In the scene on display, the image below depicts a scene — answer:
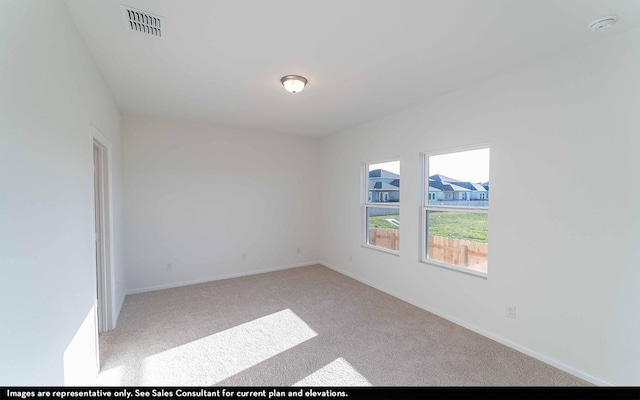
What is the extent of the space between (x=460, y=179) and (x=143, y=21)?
3.31m

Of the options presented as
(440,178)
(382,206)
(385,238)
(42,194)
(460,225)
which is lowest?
(385,238)

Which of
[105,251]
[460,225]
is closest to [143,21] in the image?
[105,251]

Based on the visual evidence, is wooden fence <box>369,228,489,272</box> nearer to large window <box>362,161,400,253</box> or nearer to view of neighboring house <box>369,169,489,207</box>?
view of neighboring house <box>369,169,489,207</box>

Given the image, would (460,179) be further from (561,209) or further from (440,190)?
(561,209)

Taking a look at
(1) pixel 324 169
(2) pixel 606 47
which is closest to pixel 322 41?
(2) pixel 606 47

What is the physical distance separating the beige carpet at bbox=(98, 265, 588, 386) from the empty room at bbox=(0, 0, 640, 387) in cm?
2

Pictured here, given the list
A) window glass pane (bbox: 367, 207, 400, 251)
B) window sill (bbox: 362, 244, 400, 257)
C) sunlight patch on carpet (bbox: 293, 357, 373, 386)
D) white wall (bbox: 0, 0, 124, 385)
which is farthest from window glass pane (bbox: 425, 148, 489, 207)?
white wall (bbox: 0, 0, 124, 385)

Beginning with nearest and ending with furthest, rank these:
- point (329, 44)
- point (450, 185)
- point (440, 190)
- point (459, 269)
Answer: point (329, 44) → point (459, 269) → point (450, 185) → point (440, 190)

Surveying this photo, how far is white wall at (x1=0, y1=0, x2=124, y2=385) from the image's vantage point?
3.38 feet

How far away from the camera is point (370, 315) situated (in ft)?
10.8

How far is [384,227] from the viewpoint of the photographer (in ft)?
14.0

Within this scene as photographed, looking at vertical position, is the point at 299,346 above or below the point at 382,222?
below

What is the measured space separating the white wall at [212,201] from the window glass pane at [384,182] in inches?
58.8
